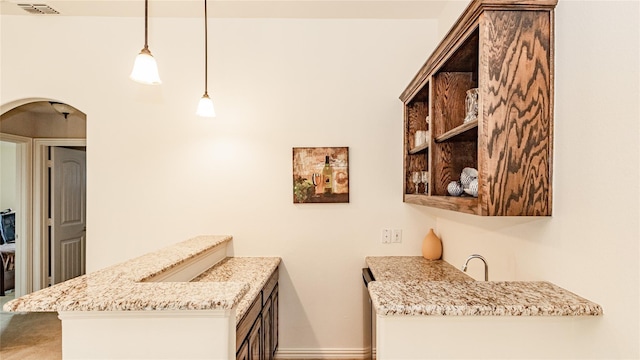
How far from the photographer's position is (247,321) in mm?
1844

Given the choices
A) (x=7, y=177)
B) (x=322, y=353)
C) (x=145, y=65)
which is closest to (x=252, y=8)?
(x=145, y=65)

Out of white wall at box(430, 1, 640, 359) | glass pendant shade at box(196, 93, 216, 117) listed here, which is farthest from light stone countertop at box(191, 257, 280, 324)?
white wall at box(430, 1, 640, 359)

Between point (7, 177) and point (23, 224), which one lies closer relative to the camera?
point (23, 224)

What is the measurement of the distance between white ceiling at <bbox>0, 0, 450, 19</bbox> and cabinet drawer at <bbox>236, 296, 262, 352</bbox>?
225 centimetres

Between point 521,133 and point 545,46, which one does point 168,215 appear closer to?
point 521,133

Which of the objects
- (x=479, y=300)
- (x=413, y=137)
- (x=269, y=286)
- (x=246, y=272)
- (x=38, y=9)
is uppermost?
(x=38, y=9)

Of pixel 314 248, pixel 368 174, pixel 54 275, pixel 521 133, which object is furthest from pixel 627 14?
pixel 54 275

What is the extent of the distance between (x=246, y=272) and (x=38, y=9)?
2.74m

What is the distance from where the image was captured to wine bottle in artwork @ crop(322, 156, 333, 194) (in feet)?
9.26

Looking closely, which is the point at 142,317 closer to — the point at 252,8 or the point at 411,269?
the point at 411,269

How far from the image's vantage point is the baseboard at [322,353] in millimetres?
2812

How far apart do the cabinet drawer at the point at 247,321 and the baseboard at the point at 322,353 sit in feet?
2.93

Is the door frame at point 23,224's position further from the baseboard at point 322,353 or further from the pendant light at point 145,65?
the pendant light at point 145,65

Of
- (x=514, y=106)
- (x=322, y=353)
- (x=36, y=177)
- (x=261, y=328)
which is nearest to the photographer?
(x=514, y=106)
